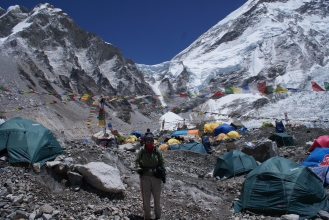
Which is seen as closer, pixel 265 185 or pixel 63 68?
pixel 265 185

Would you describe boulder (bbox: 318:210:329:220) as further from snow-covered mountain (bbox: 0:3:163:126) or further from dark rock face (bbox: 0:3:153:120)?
dark rock face (bbox: 0:3:153:120)

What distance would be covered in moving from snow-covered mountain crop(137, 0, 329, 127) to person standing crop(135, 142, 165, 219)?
5687 cm

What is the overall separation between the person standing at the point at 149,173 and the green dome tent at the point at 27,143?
2567 millimetres

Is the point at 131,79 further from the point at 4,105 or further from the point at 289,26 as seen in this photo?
the point at 289,26

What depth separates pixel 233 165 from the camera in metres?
10.5

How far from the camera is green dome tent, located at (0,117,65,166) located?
6.70 metres

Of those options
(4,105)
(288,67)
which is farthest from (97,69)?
(288,67)

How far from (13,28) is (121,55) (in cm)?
3262

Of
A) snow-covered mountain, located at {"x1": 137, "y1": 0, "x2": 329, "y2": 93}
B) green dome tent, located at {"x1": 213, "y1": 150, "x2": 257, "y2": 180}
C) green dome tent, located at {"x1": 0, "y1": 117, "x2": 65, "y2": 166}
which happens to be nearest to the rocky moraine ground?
green dome tent, located at {"x1": 0, "y1": 117, "x2": 65, "y2": 166}

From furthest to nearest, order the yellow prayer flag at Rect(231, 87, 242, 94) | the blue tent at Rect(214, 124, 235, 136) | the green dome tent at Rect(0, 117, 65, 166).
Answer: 1. the blue tent at Rect(214, 124, 235, 136)
2. the yellow prayer flag at Rect(231, 87, 242, 94)
3. the green dome tent at Rect(0, 117, 65, 166)

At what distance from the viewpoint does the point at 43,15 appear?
7600 centimetres

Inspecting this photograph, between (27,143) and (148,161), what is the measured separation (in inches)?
133

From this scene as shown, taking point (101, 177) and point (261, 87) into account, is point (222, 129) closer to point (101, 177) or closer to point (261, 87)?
point (261, 87)

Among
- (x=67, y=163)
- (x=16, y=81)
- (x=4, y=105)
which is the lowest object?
(x=67, y=163)
